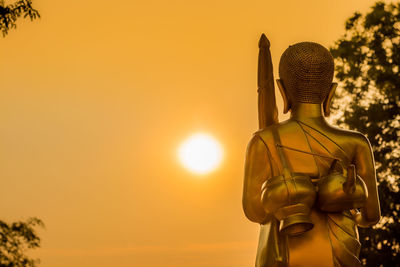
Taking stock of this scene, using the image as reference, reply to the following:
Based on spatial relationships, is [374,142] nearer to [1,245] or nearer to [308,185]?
[1,245]

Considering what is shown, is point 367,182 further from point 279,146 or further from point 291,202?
point 291,202

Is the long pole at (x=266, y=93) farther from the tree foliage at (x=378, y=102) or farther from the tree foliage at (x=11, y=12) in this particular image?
the tree foliage at (x=378, y=102)

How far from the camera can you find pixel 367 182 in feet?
26.7

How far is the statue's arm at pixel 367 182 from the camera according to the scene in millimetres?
8069

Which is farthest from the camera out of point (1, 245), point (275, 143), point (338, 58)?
point (338, 58)

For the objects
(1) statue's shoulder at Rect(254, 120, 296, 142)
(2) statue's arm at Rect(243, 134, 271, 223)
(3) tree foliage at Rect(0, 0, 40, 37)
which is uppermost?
(3) tree foliage at Rect(0, 0, 40, 37)

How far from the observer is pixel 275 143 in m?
8.03

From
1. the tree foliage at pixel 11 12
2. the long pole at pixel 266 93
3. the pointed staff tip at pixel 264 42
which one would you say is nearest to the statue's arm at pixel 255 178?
the long pole at pixel 266 93

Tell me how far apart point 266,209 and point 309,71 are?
4.75 ft

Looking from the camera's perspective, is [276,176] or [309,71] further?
[309,71]

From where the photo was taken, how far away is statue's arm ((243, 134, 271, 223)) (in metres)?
8.00

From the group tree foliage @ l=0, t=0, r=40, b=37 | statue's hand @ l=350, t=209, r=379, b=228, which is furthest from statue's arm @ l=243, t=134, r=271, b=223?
tree foliage @ l=0, t=0, r=40, b=37

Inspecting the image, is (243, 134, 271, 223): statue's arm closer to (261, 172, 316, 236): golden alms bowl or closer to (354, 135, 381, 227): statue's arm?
(261, 172, 316, 236): golden alms bowl

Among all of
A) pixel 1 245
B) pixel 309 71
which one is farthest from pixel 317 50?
pixel 1 245
